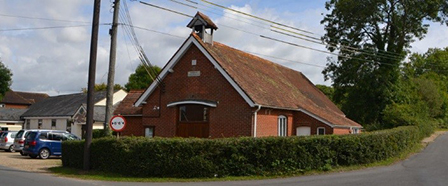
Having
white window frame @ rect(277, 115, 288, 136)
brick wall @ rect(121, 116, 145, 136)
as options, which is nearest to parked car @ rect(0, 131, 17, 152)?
brick wall @ rect(121, 116, 145, 136)

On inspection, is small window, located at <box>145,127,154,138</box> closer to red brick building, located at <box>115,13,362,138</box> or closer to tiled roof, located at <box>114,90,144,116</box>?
red brick building, located at <box>115,13,362,138</box>

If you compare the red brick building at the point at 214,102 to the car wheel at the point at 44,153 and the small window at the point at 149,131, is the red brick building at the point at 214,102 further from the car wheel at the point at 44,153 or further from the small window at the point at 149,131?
the car wheel at the point at 44,153

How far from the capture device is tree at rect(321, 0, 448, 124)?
4053 centimetres

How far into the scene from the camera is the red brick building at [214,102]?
2412 centimetres

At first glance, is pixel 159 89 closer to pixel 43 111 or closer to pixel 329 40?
pixel 329 40

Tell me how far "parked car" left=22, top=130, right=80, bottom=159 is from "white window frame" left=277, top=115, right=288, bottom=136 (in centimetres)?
1271

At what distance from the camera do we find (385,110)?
3881 cm

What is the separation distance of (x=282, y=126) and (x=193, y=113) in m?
5.31

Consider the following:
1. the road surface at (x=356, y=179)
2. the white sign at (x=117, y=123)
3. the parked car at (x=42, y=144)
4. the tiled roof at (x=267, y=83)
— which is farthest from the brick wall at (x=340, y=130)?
the parked car at (x=42, y=144)

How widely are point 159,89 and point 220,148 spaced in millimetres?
10759

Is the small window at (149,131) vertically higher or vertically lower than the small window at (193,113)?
lower

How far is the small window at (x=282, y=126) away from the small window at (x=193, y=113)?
4366mm

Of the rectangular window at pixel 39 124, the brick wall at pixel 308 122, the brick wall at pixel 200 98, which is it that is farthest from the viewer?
the rectangular window at pixel 39 124

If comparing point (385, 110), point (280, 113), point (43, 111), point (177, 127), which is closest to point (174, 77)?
point (177, 127)
